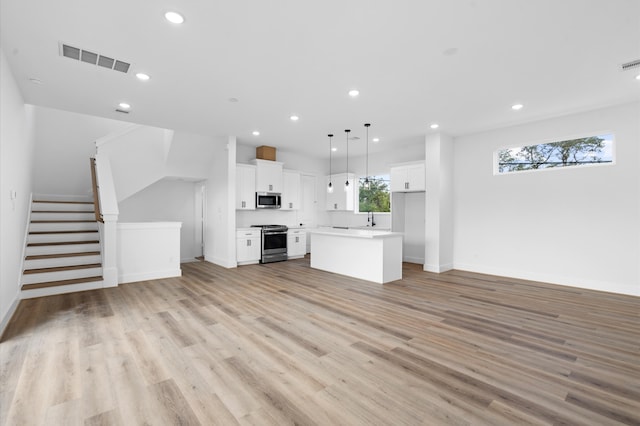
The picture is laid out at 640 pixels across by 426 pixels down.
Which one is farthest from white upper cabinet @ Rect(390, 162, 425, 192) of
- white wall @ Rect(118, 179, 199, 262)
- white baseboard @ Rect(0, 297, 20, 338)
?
white baseboard @ Rect(0, 297, 20, 338)

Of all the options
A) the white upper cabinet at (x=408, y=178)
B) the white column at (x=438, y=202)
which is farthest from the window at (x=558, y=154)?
the white upper cabinet at (x=408, y=178)

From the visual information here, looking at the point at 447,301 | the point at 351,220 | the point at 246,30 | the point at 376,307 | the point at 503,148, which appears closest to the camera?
the point at 246,30

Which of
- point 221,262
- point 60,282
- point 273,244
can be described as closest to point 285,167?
point 273,244

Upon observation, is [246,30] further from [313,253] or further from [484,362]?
[313,253]

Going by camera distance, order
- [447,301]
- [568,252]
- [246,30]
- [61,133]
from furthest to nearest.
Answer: [61,133]
[568,252]
[447,301]
[246,30]

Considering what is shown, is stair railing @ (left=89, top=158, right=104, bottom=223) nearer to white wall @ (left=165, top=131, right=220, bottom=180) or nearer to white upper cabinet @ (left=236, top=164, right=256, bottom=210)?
white wall @ (left=165, top=131, right=220, bottom=180)

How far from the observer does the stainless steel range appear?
740cm

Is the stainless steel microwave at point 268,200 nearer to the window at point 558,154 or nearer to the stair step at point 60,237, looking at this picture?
the stair step at point 60,237

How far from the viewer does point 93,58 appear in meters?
3.33

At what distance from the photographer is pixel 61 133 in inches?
264

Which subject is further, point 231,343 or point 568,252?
point 568,252

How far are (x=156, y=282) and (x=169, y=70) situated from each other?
363cm

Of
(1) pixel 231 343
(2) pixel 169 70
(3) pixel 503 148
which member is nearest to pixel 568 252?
(3) pixel 503 148

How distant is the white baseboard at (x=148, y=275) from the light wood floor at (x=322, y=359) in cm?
64
